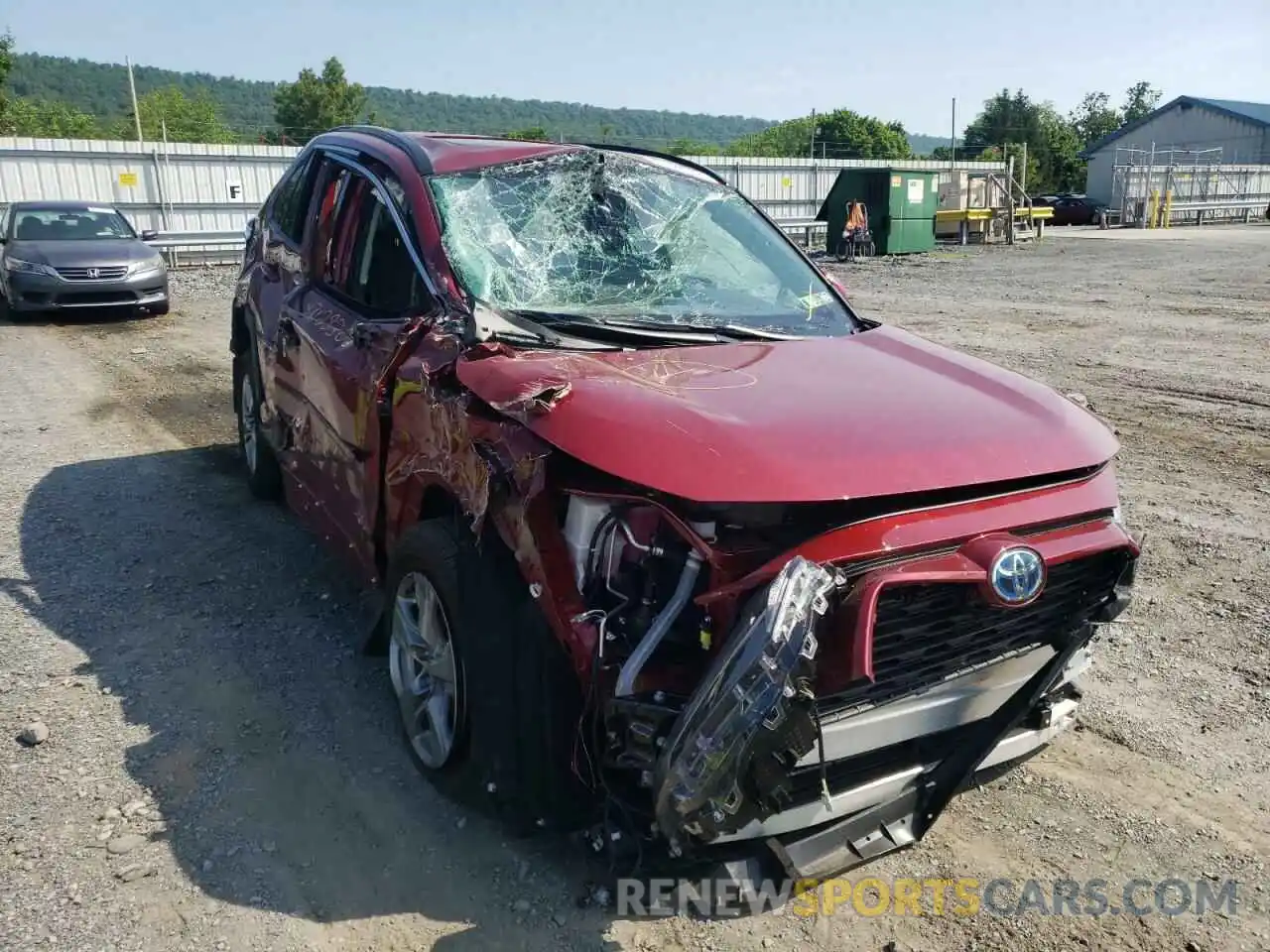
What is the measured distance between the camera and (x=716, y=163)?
90.0ft

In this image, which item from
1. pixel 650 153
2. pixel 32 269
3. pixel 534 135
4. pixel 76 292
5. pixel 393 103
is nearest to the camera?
pixel 650 153

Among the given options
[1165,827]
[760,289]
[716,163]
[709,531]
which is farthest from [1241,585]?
[716,163]

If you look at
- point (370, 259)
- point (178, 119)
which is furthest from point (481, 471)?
point (178, 119)

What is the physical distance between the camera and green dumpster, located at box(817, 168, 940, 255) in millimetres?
25594

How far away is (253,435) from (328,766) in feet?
10.3

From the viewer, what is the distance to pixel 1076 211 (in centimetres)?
4306

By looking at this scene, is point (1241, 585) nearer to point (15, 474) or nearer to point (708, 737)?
point (708, 737)

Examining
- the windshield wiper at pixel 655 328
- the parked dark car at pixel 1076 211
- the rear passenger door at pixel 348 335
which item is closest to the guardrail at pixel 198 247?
the rear passenger door at pixel 348 335

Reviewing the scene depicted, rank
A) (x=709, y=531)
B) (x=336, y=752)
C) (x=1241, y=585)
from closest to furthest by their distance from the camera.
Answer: (x=709, y=531)
(x=336, y=752)
(x=1241, y=585)

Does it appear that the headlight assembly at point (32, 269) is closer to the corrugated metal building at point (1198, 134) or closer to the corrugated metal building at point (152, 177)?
the corrugated metal building at point (152, 177)

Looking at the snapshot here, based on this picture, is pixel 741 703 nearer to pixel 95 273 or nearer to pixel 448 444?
pixel 448 444

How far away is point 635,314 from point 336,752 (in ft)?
6.16

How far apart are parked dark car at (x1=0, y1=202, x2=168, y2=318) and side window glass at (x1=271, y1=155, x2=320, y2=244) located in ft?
29.1

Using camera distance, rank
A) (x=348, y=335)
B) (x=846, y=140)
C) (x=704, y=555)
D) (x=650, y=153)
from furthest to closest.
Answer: (x=846, y=140)
(x=650, y=153)
(x=348, y=335)
(x=704, y=555)
